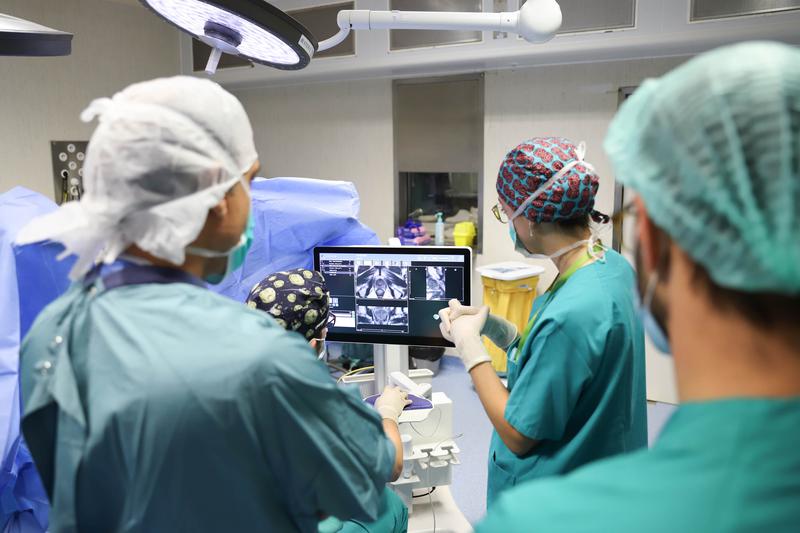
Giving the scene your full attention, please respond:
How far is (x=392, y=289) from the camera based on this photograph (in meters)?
1.99

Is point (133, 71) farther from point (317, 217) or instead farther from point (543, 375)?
point (543, 375)

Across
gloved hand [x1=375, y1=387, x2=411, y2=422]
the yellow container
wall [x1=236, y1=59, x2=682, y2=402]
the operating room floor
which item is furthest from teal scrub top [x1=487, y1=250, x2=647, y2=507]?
the yellow container

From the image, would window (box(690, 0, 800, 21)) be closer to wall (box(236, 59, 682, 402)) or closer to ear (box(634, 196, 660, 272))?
wall (box(236, 59, 682, 402))

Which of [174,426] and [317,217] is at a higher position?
[317,217]

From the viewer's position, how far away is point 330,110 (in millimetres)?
4738

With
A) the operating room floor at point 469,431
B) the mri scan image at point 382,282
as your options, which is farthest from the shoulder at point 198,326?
the operating room floor at point 469,431

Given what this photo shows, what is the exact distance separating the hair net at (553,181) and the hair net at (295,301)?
579 mm

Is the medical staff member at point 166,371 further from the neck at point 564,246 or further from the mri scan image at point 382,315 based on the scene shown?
the mri scan image at point 382,315

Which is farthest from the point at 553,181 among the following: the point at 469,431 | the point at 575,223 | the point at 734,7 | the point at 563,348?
the point at 734,7

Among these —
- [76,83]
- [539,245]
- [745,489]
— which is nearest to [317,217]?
[539,245]

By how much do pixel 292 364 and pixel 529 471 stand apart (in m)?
0.82

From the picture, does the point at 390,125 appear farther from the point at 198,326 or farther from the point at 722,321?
the point at 722,321

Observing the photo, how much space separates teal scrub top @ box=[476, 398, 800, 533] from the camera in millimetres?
504

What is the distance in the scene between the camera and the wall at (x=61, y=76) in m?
4.06
